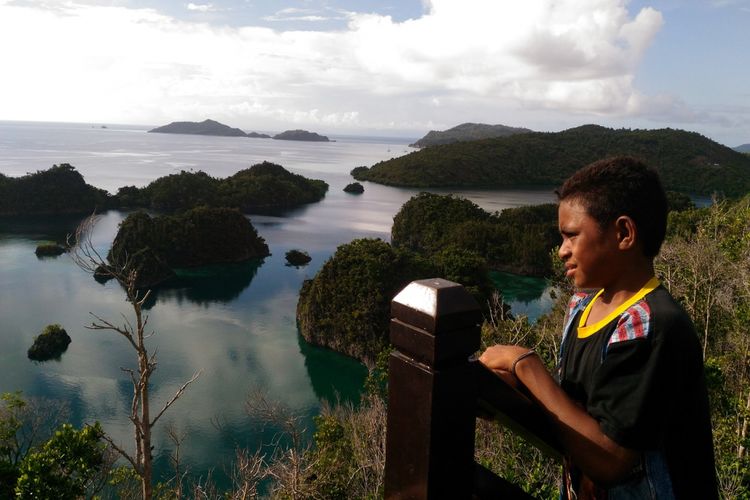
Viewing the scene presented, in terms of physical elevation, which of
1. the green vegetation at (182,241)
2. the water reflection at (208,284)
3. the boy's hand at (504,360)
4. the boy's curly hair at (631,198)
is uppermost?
the boy's curly hair at (631,198)

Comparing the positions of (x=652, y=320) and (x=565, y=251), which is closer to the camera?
(x=652, y=320)

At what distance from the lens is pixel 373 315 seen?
26953 mm

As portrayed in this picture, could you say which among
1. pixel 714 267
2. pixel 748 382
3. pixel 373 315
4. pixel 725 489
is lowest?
pixel 373 315

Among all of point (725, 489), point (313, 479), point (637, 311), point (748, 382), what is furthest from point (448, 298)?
point (748, 382)

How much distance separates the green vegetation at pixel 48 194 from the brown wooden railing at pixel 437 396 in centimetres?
6813

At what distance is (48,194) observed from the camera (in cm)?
6312

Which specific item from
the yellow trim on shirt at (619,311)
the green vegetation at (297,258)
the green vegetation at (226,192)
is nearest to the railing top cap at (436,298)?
the yellow trim on shirt at (619,311)

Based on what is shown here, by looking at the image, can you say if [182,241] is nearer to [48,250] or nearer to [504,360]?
[48,250]

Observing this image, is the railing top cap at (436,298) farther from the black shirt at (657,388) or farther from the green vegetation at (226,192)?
the green vegetation at (226,192)

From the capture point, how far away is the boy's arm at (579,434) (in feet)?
4.54

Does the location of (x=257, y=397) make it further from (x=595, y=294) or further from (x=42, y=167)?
(x=42, y=167)

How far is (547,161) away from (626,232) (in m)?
120

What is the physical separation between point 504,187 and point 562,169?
13.7 m

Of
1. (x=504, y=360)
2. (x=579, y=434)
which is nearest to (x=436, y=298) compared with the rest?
(x=504, y=360)
